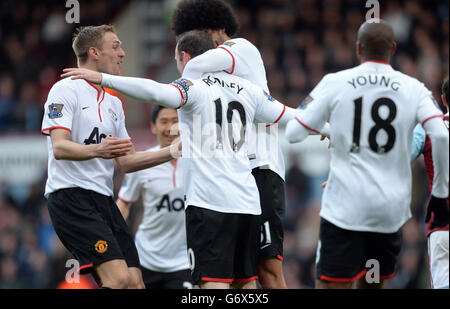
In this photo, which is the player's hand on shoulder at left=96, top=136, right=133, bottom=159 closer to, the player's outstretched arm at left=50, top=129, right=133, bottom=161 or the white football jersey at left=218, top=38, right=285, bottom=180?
the player's outstretched arm at left=50, top=129, right=133, bottom=161

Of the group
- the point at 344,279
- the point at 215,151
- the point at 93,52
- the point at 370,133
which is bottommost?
the point at 344,279

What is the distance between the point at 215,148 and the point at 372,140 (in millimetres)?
1119

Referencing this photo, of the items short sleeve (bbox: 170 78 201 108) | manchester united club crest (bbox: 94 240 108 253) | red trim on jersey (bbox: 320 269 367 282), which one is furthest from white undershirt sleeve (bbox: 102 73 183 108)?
red trim on jersey (bbox: 320 269 367 282)

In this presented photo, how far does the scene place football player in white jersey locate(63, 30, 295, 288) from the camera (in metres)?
5.37

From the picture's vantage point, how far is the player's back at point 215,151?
17.9 feet

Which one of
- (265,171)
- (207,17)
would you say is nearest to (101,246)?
(265,171)

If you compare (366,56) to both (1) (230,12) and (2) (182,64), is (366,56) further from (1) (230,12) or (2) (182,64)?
(1) (230,12)

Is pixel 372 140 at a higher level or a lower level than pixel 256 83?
lower

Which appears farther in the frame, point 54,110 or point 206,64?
point 54,110

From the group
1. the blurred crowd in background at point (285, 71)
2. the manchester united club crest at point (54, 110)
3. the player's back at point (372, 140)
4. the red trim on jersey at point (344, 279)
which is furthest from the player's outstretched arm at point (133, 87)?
the blurred crowd in background at point (285, 71)

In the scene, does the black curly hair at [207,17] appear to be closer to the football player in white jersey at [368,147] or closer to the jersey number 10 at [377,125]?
the football player in white jersey at [368,147]

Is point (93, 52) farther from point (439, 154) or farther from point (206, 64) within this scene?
point (439, 154)

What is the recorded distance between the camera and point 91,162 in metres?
6.00

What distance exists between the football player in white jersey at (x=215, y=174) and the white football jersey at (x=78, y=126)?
567 millimetres
